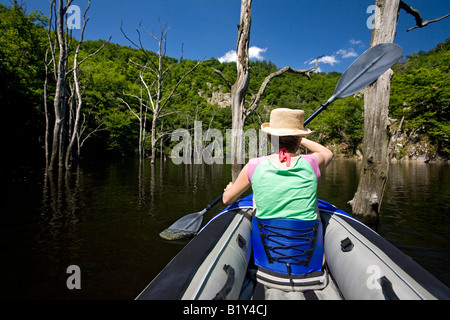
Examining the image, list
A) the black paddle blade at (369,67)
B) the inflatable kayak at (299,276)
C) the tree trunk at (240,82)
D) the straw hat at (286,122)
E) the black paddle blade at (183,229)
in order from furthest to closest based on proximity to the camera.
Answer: the tree trunk at (240,82), the black paddle blade at (183,229), the black paddle blade at (369,67), the straw hat at (286,122), the inflatable kayak at (299,276)

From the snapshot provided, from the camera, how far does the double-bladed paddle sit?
367 cm

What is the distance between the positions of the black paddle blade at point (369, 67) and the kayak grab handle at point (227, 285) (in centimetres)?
331

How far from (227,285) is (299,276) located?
78cm

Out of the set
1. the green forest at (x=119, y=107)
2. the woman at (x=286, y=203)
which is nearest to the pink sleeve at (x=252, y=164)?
the woman at (x=286, y=203)

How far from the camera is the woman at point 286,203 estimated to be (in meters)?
1.92

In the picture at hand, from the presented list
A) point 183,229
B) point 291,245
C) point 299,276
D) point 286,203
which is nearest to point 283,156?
point 286,203

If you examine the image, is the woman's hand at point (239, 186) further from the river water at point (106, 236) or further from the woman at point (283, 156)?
the river water at point (106, 236)

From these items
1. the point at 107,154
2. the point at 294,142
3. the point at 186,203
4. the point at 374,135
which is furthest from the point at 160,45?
the point at 107,154

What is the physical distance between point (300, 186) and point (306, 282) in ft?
2.81

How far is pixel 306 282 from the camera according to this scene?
1.98m

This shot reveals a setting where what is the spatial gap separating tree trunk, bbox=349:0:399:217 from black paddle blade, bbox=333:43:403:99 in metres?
0.78

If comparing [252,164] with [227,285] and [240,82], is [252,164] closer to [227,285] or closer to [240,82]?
[227,285]

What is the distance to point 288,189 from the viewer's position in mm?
1903

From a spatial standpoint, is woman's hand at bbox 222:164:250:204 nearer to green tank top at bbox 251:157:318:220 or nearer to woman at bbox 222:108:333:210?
woman at bbox 222:108:333:210
